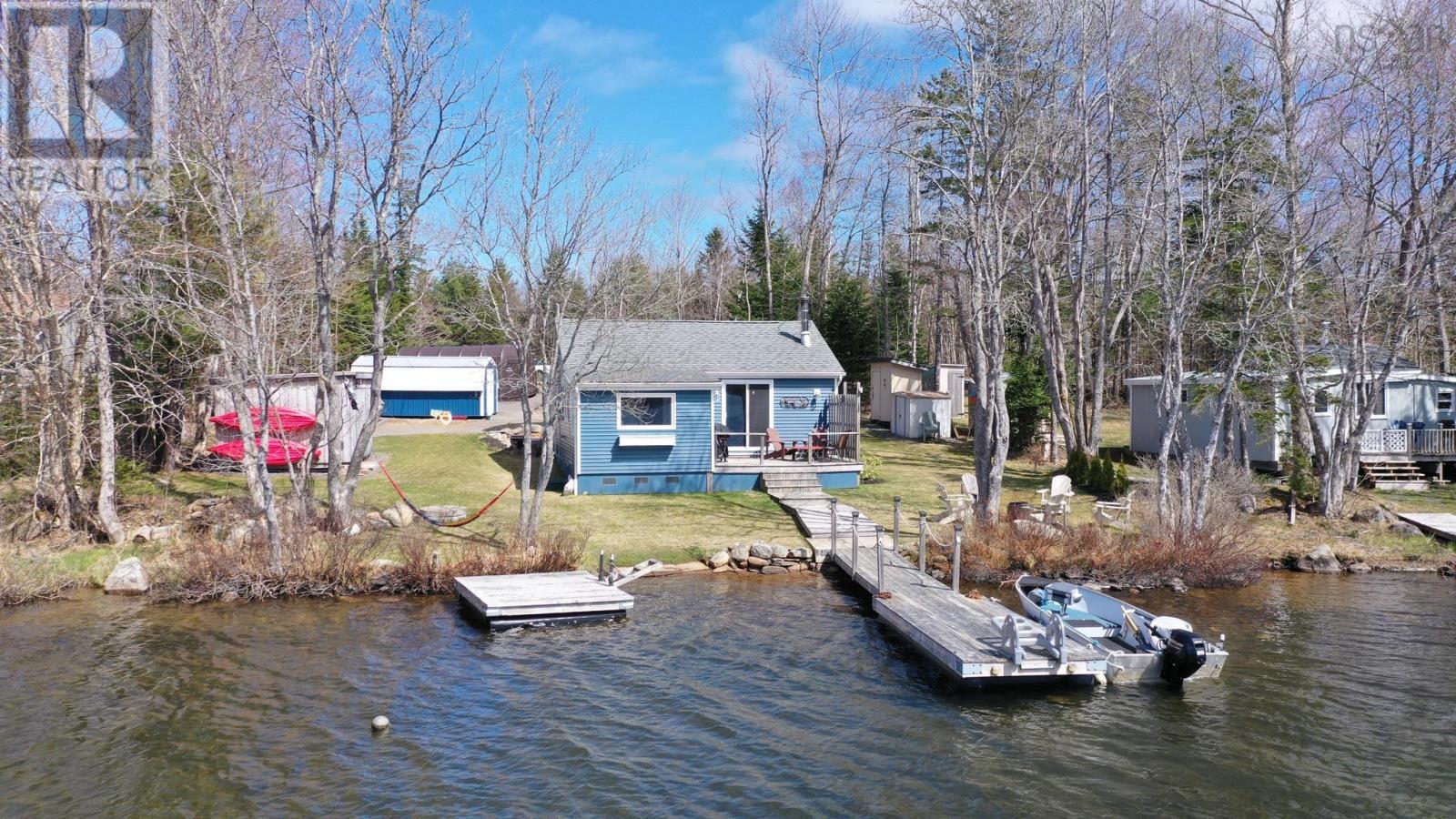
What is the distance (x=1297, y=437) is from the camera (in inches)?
942

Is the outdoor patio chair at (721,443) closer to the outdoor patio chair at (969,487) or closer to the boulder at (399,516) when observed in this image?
the outdoor patio chair at (969,487)

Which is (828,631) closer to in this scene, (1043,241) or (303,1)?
(303,1)

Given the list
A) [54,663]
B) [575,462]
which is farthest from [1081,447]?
[54,663]

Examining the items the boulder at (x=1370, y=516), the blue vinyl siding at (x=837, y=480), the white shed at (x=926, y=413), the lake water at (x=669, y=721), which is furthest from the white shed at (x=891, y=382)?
the lake water at (x=669, y=721)

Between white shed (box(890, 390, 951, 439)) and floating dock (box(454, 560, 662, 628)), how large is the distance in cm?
2054

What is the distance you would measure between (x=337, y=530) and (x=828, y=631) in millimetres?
8849

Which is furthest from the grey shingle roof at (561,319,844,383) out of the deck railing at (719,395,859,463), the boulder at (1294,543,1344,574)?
the boulder at (1294,543,1344,574)

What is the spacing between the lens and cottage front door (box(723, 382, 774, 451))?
25359 millimetres

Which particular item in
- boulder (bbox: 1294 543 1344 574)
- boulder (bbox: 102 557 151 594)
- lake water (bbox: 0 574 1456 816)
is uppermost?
boulder (bbox: 102 557 151 594)

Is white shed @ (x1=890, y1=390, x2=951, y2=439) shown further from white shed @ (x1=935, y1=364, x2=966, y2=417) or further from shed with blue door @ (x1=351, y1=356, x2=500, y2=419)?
shed with blue door @ (x1=351, y1=356, x2=500, y2=419)

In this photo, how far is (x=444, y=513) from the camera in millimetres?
19031

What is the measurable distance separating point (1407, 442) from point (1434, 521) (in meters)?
5.60

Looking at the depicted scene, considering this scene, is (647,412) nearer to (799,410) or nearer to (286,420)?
(799,410)

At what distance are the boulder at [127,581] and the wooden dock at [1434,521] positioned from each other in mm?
23934
